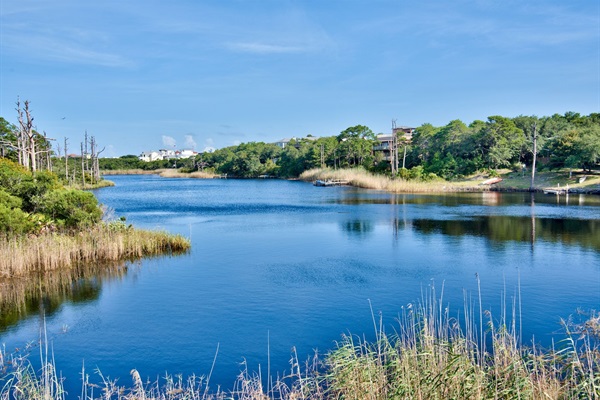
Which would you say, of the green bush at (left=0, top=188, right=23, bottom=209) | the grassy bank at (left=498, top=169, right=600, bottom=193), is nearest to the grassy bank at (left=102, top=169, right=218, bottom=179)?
the grassy bank at (left=498, top=169, right=600, bottom=193)

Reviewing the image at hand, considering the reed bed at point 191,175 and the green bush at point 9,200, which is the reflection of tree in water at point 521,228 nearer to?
the green bush at point 9,200

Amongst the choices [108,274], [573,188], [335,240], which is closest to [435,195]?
[573,188]

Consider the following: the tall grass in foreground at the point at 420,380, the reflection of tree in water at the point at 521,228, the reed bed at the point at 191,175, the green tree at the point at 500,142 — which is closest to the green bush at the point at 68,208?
the tall grass in foreground at the point at 420,380

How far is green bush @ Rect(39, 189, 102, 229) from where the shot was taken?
17391mm

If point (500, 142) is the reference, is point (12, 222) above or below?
below

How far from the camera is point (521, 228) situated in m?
24.4

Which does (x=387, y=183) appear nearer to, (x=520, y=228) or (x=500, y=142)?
(x=500, y=142)

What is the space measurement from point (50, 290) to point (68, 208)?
4.76 metres

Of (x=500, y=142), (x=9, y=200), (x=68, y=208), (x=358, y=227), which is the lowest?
(x=358, y=227)

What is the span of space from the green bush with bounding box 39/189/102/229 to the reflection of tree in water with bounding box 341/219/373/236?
40.5ft

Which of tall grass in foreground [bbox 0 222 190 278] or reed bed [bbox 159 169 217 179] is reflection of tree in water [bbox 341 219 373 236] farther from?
reed bed [bbox 159 169 217 179]

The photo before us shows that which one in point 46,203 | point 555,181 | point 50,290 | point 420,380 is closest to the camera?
point 420,380

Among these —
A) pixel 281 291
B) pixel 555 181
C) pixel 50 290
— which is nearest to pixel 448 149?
pixel 555 181

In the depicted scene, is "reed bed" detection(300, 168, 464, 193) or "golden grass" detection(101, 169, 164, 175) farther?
"golden grass" detection(101, 169, 164, 175)
